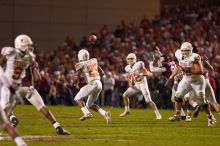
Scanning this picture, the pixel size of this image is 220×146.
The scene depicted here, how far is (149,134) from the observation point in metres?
13.8

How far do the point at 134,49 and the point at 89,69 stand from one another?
1071 cm

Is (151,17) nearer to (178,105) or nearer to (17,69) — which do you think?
(178,105)

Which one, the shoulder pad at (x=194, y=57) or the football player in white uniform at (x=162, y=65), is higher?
the shoulder pad at (x=194, y=57)

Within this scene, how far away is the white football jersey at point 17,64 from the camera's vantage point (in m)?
12.0

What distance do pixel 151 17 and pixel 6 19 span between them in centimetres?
674

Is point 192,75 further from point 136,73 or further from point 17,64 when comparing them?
point 17,64

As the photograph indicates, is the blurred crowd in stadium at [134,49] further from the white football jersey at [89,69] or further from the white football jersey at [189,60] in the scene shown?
the white football jersey at [189,60]

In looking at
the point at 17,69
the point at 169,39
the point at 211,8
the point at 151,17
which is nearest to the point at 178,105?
the point at 17,69

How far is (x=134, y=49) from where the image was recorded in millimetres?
27844

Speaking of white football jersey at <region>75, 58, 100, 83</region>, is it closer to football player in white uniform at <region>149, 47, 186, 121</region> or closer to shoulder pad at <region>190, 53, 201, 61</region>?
football player in white uniform at <region>149, 47, 186, 121</region>

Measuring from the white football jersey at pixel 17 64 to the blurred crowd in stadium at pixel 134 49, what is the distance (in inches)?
536

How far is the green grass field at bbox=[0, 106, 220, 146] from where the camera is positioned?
1217 cm

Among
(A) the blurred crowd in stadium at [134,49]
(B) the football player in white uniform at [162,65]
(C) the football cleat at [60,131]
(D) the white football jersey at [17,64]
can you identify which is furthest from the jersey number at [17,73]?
(A) the blurred crowd in stadium at [134,49]

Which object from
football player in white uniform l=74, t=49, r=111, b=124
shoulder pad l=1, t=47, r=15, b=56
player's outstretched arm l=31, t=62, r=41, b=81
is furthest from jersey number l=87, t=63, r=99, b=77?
shoulder pad l=1, t=47, r=15, b=56
